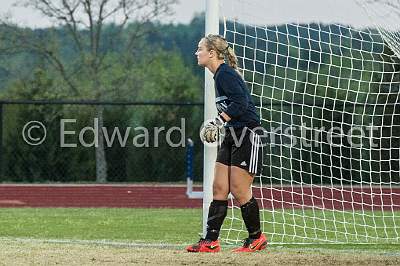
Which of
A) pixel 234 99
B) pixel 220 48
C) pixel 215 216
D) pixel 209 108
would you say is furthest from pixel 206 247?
pixel 220 48

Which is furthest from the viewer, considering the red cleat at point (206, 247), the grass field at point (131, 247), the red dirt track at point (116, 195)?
the red dirt track at point (116, 195)

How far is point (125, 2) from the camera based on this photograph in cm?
2742

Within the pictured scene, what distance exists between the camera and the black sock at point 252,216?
328 inches

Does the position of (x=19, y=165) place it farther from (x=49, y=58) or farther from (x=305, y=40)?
(x=305, y=40)

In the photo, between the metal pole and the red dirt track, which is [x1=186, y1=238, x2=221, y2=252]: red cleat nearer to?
the metal pole

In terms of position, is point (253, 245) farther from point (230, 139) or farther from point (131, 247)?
point (131, 247)

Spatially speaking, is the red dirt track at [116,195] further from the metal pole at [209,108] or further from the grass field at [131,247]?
the metal pole at [209,108]

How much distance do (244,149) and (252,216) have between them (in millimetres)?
619

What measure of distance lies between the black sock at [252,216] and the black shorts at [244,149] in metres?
0.30

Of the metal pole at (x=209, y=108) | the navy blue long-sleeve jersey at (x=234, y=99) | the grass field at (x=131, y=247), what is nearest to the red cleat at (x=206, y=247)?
the grass field at (x=131, y=247)

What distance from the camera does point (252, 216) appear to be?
8367mm

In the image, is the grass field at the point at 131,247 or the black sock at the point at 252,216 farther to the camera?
the black sock at the point at 252,216

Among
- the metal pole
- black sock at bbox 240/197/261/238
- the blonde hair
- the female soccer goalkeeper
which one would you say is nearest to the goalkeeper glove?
the female soccer goalkeeper

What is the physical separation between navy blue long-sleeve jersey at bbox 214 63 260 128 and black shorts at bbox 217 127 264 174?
6 cm
